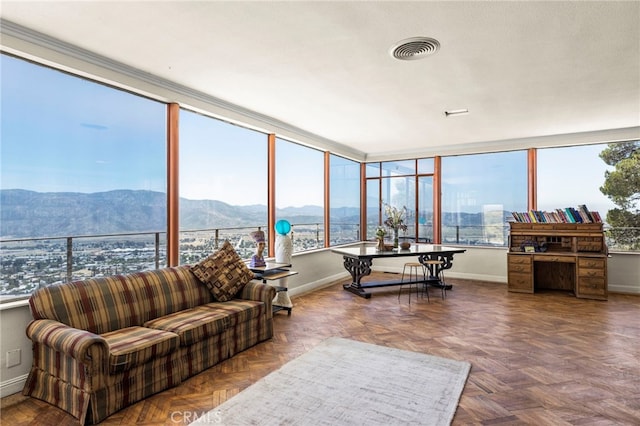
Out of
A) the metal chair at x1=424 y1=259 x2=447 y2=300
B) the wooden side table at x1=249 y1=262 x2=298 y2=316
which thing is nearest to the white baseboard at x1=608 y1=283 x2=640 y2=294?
the metal chair at x1=424 y1=259 x2=447 y2=300

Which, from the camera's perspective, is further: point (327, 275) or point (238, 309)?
point (327, 275)

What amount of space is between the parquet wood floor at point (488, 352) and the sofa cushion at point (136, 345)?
11.8 inches

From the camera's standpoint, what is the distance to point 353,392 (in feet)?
8.41

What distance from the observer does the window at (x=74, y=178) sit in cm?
279

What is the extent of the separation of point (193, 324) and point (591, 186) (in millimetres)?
6365

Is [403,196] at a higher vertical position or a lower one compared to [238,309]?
higher

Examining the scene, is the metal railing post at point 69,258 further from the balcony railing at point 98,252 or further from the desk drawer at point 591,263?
the desk drawer at point 591,263

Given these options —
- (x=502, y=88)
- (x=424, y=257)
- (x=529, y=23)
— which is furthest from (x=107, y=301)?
(x=424, y=257)

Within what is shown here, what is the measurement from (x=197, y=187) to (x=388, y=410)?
3.40 m

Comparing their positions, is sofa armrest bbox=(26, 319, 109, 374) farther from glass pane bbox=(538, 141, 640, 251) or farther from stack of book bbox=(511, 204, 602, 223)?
glass pane bbox=(538, 141, 640, 251)

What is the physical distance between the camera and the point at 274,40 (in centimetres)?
274

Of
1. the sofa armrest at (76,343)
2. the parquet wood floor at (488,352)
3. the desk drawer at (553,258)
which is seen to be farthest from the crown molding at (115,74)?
the desk drawer at (553,258)

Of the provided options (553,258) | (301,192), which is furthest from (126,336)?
(553,258)

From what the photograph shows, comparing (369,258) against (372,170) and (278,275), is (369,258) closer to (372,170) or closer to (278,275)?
(278,275)
